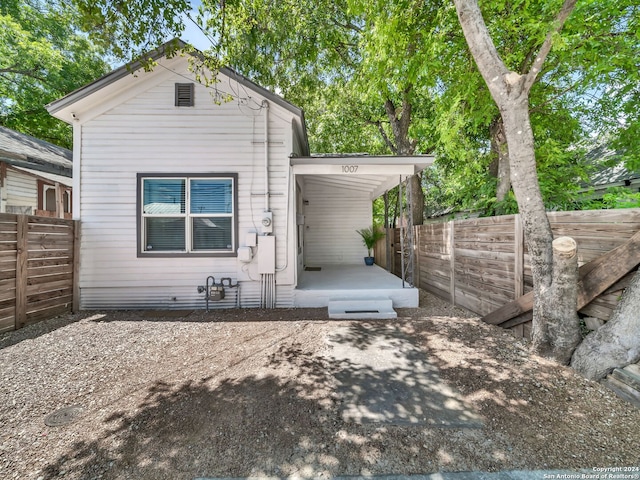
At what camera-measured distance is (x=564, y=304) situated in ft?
9.87

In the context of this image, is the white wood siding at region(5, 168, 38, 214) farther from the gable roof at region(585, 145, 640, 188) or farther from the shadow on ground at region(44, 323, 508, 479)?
the gable roof at region(585, 145, 640, 188)

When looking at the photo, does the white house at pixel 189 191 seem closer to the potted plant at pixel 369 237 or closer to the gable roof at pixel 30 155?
the gable roof at pixel 30 155

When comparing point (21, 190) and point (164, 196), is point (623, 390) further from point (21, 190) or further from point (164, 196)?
point (21, 190)

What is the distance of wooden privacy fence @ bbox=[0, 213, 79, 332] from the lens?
4.23 meters

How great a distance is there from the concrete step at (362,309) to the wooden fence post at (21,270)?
4.88 meters

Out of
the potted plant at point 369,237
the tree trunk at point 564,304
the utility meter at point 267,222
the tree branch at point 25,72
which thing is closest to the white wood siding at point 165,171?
the utility meter at point 267,222

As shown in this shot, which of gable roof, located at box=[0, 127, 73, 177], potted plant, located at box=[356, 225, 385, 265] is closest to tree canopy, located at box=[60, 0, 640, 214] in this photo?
potted plant, located at box=[356, 225, 385, 265]

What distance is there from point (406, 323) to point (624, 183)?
29.5 ft

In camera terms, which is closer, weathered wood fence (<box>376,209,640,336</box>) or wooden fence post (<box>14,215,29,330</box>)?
weathered wood fence (<box>376,209,640,336</box>)

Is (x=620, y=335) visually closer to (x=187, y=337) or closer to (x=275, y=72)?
(x=187, y=337)

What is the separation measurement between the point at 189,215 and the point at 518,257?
564 centimetres

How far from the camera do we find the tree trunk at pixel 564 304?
9.54 ft

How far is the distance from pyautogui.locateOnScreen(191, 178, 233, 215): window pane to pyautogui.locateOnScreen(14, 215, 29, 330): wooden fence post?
2.54 m

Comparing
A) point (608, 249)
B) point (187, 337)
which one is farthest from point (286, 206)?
point (608, 249)
